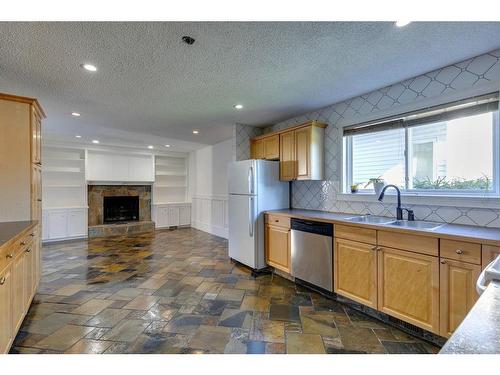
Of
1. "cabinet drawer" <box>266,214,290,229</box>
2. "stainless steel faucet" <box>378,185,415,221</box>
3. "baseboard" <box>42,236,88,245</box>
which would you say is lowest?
"baseboard" <box>42,236,88,245</box>

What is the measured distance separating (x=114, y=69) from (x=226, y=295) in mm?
2632

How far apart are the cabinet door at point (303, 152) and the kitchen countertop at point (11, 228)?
9.81 ft

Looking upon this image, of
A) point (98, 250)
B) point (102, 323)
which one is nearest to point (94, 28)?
point (102, 323)

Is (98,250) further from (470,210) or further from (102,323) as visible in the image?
(470,210)

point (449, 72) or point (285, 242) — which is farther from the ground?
point (449, 72)

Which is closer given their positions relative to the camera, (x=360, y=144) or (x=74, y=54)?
(x=74, y=54)

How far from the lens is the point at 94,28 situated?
1.67m

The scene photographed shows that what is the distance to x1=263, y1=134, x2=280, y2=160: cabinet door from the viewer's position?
12.3 feet

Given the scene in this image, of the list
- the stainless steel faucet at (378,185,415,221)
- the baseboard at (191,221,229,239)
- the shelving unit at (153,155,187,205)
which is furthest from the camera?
the shelving unit at (153,155,187,205)

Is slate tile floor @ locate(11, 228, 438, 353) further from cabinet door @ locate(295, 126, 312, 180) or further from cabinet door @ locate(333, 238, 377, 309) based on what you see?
cabinet door @ locate(295, 126, 312, 180)

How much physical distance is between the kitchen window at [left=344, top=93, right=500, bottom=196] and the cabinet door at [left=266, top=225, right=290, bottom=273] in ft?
3.87

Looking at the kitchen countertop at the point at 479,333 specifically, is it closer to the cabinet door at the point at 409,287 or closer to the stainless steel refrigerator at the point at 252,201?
the cabinet door at the point at 409,287

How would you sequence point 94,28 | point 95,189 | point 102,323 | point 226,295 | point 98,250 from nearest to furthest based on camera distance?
point 94,28, point 102,323, point 226,295, point 98,250, point 95,189

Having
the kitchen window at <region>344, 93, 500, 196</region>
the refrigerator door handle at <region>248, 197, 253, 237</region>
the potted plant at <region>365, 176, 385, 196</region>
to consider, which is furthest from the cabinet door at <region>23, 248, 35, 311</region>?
the kitchen window at <region>344, 93, 500, 196</region>
